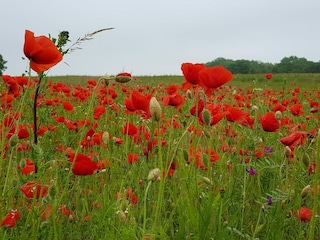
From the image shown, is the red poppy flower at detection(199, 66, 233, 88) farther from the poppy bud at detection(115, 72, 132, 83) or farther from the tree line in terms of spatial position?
the tree line

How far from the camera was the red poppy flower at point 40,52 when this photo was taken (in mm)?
1345

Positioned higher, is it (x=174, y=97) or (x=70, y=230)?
(x=174, y=97)

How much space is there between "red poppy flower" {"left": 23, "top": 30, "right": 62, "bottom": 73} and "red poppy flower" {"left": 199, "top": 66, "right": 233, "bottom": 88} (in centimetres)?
52

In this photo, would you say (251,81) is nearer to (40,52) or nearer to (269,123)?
(269,123)

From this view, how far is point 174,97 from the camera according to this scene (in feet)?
5.82

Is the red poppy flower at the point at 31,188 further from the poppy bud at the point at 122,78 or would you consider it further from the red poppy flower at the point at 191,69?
the red poppy flower at the point at 191,69

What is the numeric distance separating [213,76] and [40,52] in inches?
23.7

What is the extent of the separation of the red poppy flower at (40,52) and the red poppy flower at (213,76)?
1.70 feet

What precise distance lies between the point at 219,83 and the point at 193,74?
0.12 metres

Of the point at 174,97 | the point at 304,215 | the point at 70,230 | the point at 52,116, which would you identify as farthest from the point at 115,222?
the point at 52,116

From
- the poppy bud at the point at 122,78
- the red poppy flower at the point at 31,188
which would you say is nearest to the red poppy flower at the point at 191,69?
the poppy bud at the point at 122,78

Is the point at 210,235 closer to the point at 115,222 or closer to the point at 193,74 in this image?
the point at 115,222

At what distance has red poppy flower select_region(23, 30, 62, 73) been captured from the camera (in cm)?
134

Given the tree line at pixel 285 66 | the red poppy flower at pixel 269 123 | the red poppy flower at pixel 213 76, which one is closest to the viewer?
the red poppy flower at pixel 213 76
